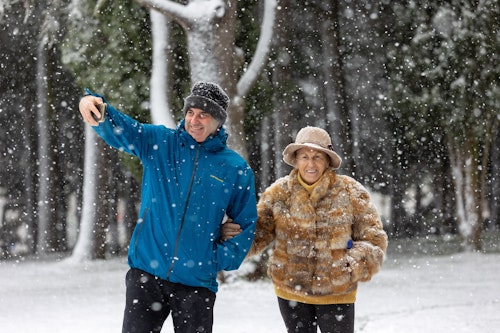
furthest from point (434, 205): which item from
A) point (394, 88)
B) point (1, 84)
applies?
point (1, 84)

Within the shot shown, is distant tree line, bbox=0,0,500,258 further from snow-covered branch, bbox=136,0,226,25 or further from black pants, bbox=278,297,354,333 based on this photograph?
black pants, bbox=278,297,354,333

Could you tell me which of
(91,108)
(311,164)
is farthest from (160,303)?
(311,164)

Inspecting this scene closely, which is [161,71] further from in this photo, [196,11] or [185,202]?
[185,202]

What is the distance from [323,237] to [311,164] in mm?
438

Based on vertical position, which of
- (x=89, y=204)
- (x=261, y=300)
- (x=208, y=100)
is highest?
(x=89, y=204)

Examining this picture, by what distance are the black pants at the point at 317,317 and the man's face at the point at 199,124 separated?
1.16 metres

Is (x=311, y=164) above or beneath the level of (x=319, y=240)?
above

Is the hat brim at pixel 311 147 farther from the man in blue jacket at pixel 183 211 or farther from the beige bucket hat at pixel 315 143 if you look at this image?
the man in blue jacket at pixel 183 211

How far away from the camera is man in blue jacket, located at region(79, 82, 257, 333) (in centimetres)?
364

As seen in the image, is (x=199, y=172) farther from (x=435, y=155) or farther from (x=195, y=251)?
(x=435, y=155)

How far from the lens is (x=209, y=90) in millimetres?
3855

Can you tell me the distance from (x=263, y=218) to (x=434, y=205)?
25.7 meters

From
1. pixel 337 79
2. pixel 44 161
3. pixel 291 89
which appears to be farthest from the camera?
pixel 44 161

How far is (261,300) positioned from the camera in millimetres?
10312
